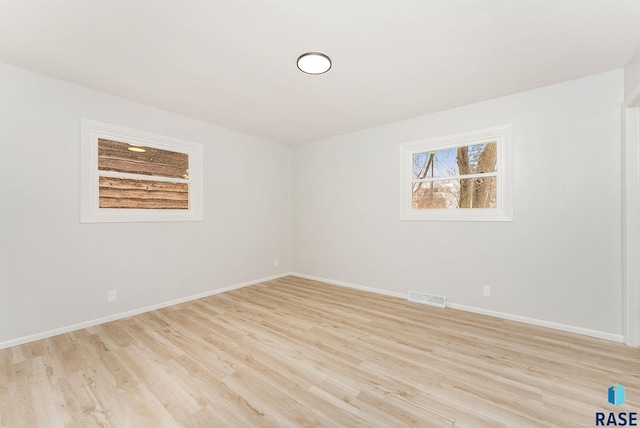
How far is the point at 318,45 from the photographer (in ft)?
7.04

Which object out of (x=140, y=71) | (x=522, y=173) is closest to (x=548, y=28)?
(x=522, y=173)

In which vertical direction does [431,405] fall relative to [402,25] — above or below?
below

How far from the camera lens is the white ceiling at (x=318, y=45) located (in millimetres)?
1780

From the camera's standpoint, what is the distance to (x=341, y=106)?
11.1 ft

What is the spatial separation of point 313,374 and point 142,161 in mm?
3326

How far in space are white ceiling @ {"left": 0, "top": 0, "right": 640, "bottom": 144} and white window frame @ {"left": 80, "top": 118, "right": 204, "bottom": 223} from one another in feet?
1.52

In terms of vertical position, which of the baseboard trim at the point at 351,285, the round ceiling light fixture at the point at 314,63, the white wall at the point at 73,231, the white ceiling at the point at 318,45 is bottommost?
the baseboard trim at the point at 351,285

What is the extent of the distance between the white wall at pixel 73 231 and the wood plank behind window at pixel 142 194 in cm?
26

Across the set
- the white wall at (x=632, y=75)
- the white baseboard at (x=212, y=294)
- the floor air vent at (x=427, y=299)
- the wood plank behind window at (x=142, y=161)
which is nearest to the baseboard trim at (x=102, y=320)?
the white baseboard at (x=212, y=294)

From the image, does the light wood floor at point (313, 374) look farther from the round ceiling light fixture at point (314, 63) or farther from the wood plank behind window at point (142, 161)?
the round ceiling light fixture at point (314, 63)

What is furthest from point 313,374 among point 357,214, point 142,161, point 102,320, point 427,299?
point 142,161

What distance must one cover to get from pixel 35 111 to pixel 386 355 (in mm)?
4161

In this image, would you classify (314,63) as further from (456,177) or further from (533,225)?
(533,225)

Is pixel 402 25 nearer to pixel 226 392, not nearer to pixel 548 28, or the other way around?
pixel 548 28
